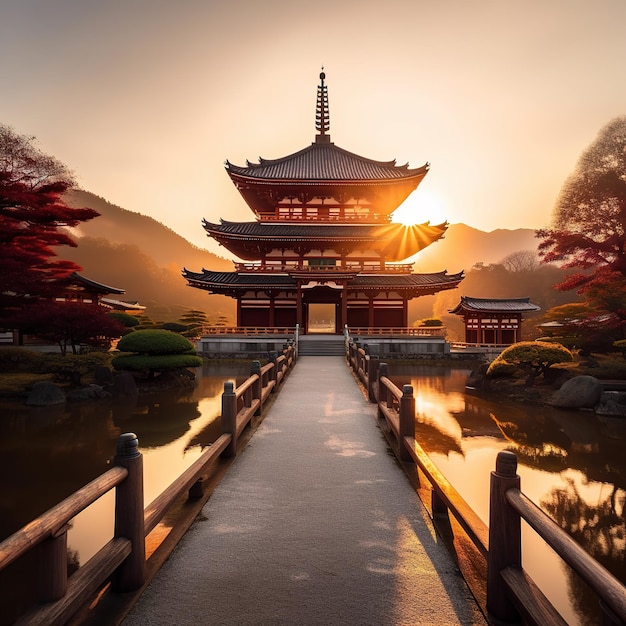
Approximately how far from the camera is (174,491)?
147 inches

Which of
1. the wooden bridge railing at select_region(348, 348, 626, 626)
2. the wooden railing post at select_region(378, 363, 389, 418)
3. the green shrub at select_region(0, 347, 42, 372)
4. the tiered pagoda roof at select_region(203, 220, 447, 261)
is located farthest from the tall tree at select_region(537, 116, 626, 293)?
the green shrub at select_region(0, 347, 42, 372)

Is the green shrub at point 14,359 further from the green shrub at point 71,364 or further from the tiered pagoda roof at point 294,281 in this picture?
the tiered pagoda roof at point 294,281

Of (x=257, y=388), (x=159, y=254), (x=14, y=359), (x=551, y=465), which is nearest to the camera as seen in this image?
(x=551, y=465)

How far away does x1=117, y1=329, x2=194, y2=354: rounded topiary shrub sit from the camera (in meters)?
15.3

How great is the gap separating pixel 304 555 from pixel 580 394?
12.3 meters

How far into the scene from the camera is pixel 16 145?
16.3 meters

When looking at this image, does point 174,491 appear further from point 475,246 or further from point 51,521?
point 475,246

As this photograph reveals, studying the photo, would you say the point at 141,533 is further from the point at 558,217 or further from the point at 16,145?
the point at 558,217

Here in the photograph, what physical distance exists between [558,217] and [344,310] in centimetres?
1280

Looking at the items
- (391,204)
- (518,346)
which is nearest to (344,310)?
(391,204)

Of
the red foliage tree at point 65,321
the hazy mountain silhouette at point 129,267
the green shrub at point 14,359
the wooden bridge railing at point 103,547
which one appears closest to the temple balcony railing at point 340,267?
the red foliage tree at point 65,321

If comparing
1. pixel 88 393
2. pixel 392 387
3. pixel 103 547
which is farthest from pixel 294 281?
pixel 103 547

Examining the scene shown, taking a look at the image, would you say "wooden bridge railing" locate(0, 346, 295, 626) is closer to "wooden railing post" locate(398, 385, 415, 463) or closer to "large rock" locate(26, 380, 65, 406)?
"wooden railing post" locate(398, 385, 415, 463)

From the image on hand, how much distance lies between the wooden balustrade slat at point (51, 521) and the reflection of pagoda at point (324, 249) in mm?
23228
